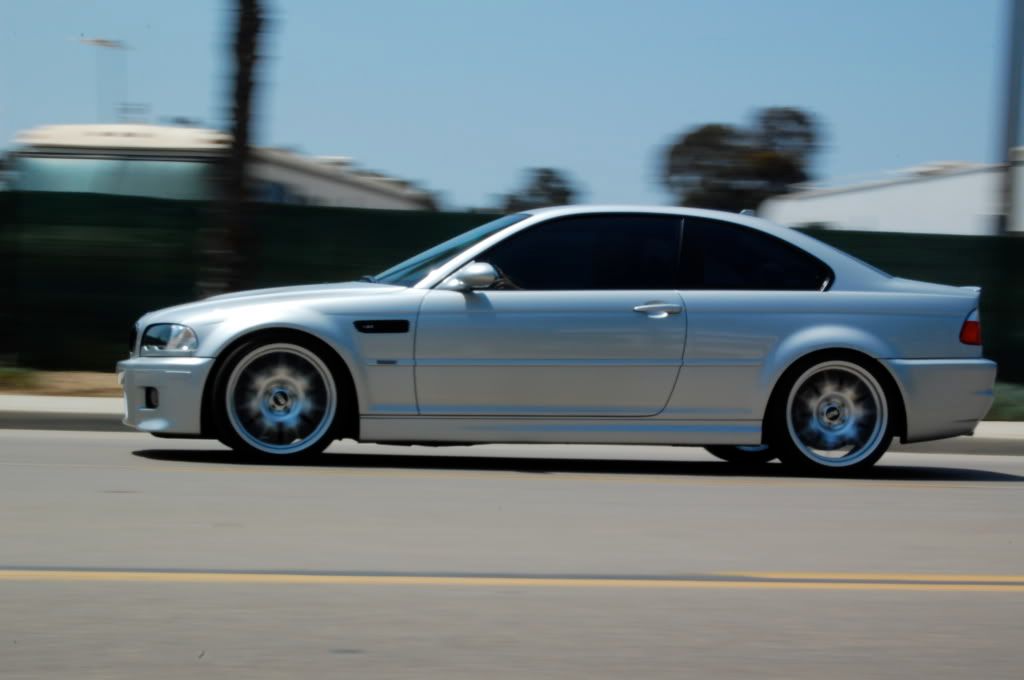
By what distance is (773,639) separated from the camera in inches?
177

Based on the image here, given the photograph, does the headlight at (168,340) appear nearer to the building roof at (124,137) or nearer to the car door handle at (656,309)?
the car door handle at (656,309)

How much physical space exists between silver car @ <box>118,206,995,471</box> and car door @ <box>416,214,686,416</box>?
0.04 ft

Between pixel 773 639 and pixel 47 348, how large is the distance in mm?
11095

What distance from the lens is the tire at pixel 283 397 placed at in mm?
7996

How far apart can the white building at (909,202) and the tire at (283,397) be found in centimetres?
1515

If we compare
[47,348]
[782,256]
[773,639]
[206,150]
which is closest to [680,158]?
[206,150]

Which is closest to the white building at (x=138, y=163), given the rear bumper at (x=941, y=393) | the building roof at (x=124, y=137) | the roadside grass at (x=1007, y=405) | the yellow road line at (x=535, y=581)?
the building roof at (x=124, y=137)

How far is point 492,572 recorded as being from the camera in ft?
17.6

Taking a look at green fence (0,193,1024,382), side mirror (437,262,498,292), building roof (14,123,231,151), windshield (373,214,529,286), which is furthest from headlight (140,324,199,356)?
building roof (14,123,231,151)

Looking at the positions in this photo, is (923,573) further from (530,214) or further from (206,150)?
(206,150)

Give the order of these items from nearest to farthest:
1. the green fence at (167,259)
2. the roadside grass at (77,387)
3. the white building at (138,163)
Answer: the roadside grass at (77,387) → the green fence at (167,259) → the white building at (138,163)

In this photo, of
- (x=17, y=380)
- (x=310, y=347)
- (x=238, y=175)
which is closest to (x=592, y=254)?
(x=310, y=347)

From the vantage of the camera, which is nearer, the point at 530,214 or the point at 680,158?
the point at 530,214

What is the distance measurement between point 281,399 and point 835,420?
3.16 m
